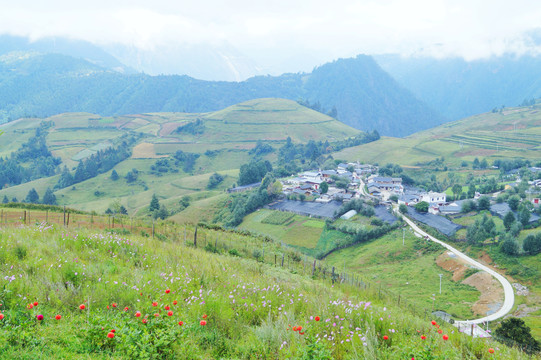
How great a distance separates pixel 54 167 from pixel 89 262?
128 metres

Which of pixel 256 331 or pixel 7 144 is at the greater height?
pixel 256 331

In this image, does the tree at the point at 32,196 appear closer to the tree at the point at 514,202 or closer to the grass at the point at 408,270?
the grass at the point at 408,270

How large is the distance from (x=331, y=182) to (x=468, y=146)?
2389 inches

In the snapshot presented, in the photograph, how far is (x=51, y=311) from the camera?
16.2ft

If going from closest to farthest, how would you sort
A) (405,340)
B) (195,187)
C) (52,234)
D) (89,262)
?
1. (405,340)
2. (89,262)
3. (52,234)
4. (195,187)

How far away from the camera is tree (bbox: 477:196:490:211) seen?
5794cm

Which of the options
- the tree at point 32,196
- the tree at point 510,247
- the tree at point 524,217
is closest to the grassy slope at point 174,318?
the tree at point 510,247

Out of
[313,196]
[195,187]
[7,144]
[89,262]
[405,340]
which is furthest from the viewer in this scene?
[7,144]

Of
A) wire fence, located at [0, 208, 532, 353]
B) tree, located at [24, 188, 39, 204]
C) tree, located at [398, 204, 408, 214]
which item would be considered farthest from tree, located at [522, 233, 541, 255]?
tree, located at [24, 188, 39, 204]

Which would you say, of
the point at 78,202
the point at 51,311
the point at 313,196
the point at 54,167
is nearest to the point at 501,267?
the point at 313,196

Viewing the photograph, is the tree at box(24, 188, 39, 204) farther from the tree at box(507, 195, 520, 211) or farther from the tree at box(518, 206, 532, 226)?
the tree at box(507, 195, 520, 211)

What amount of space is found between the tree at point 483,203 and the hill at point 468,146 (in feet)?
143

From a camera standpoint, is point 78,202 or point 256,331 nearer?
point 256,331

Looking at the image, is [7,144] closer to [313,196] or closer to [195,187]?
[195,187]
